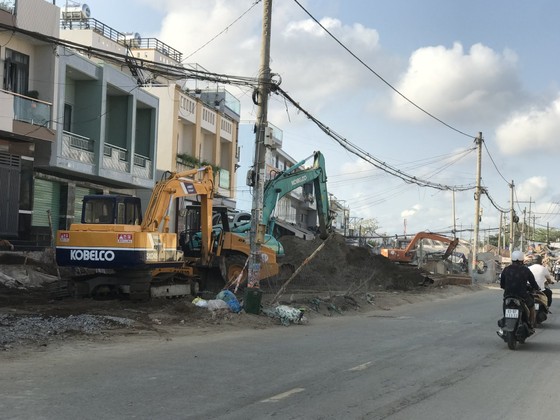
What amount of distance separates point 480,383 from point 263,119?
934cm

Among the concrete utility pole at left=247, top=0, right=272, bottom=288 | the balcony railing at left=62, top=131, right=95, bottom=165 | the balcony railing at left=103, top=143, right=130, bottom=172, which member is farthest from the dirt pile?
the concrete utility pole at left=247, top=0, right=272, bottom=288

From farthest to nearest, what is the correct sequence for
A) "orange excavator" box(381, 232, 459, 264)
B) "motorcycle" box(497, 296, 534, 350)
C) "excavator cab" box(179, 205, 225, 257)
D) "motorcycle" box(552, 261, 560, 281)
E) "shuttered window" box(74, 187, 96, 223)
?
"motorcycle" box(552, 261, 560, 281), "orange excavator" box(381, 232, 459, 264), "shuttered window" box(74, 187, 96, 223), "excavator cab" box(179, 205, 225, 257), "motorcycle" box(497, 296, 534, 350)

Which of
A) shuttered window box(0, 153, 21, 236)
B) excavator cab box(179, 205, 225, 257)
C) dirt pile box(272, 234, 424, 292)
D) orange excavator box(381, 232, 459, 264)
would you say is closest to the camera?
excavator cab box(179, 205, 225, 257)

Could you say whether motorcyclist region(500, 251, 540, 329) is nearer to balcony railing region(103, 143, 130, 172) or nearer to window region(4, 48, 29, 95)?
window region(4, 48, 29, 95)

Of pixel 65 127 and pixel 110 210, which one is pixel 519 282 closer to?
pixel 110 210

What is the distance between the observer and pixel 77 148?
2317 cm

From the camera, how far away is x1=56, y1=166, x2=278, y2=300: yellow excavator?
565 inches

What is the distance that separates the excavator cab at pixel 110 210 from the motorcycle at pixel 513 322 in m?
9.96

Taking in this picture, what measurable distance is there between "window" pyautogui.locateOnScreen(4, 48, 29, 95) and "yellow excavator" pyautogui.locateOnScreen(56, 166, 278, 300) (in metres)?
7.94

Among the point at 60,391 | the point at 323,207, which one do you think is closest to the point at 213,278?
the point at 323,207

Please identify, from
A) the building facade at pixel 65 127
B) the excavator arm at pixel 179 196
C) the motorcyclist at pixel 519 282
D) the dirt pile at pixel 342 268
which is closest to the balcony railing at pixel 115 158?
the building facade at pixel 65 127

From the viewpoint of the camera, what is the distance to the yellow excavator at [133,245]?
47.1ft

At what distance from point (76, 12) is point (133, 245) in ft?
93.0

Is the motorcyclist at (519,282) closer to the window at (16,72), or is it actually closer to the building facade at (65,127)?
the building facade at (65,127)
